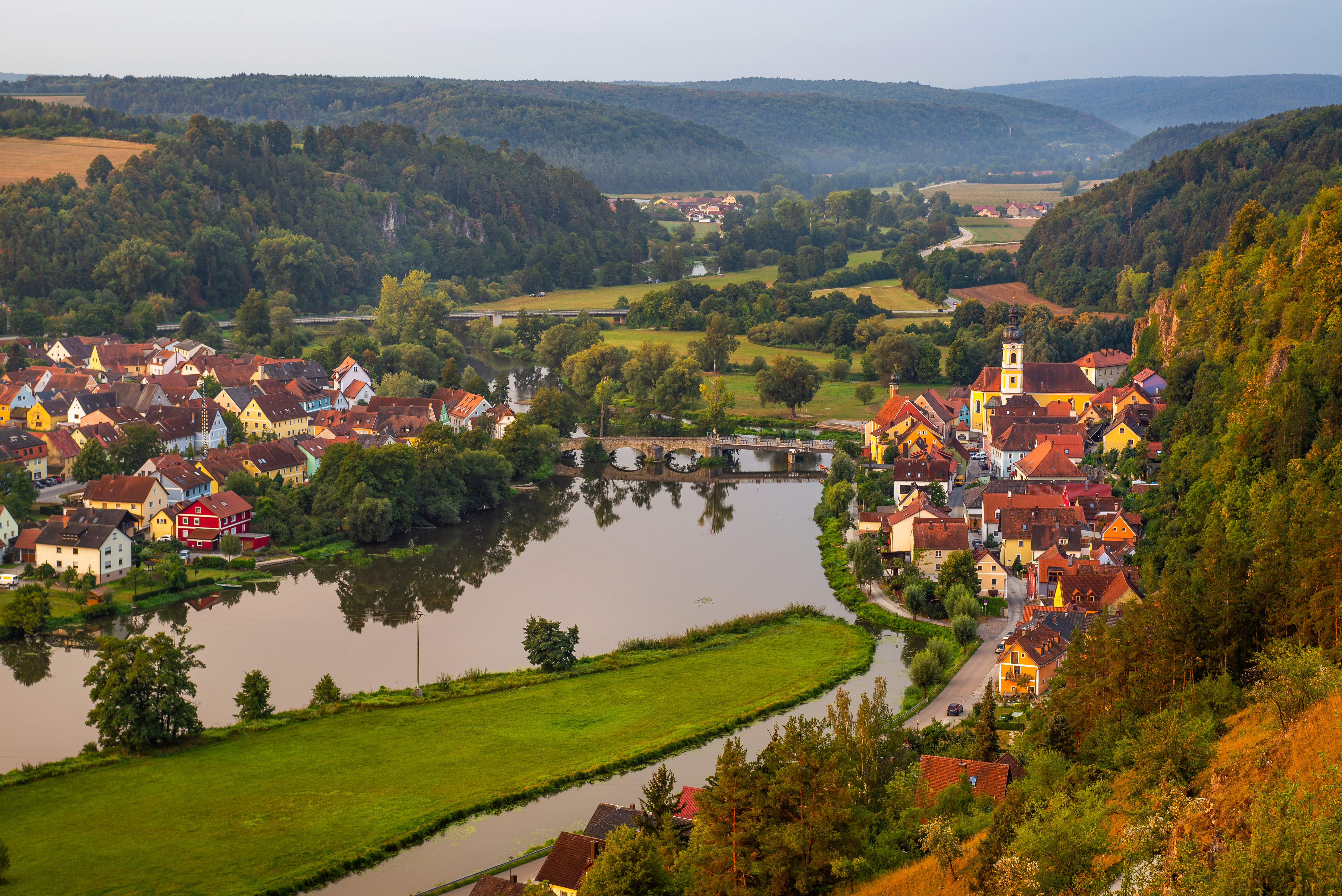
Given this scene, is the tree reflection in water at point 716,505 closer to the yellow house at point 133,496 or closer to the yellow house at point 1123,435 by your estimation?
the yellow house at point 1123,435

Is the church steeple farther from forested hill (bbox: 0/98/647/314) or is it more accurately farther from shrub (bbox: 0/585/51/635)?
shrub (bbox: 0/585/51/635)

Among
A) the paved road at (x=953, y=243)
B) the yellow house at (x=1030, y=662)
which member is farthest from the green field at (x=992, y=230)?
the yellow house at (x=1030, y=662)

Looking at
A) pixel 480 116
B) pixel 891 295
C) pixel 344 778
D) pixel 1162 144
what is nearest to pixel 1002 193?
pixel 1162 144

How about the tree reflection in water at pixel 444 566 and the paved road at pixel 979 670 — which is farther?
the tree reflection in water at pixel 444 566

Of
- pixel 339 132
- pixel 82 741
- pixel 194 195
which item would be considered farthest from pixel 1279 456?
pixel 339 132

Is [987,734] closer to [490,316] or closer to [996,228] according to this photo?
[490,316]

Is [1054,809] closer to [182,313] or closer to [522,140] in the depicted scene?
[182,313]
